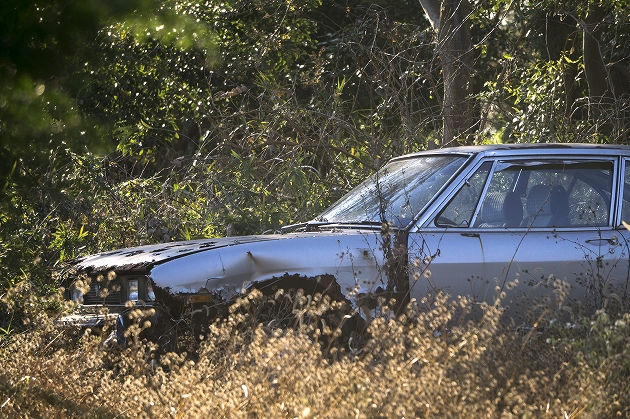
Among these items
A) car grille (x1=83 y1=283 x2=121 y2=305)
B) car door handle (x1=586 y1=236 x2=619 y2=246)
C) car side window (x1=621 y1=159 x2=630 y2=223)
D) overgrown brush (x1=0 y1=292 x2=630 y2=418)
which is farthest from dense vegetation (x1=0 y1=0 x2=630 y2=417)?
car side window (x1=621 y1=159 x2=630 y2=223)

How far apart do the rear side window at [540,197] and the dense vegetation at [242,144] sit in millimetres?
835

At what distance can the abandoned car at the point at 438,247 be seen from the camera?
449 cm

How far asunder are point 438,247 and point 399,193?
63 centimetres

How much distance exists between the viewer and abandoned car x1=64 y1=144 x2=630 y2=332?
4488 millimetres

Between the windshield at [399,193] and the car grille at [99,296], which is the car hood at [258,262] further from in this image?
the windshield at [399,193]

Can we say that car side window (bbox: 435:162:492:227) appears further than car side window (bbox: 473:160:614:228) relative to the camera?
No

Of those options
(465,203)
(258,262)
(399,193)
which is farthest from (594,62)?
(258,262)

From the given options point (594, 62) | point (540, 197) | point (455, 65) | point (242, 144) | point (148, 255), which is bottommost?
point (594, 62)

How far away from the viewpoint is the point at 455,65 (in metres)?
10.7

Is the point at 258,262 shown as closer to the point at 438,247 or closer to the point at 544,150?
the point at 438,247

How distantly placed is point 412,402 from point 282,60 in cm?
1014

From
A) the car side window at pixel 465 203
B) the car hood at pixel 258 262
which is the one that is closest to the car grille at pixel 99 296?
the car hood at pixel 258 262

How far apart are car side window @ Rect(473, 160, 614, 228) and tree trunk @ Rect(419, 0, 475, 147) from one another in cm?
411

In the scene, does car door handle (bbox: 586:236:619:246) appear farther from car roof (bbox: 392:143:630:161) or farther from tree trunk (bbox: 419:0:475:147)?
tree trunk (bbox: 419:0:475:147)
